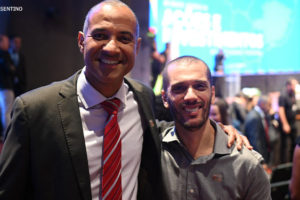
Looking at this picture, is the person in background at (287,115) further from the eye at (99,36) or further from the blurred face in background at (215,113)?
the eye at (99,36)

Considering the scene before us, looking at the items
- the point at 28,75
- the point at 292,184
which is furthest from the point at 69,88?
the point at 28,75

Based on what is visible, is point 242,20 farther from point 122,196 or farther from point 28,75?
point 122,196

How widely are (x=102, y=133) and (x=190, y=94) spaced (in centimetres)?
48

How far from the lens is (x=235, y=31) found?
7023 mm

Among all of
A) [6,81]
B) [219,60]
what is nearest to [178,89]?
[6,81]

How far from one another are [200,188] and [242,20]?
6.31 m

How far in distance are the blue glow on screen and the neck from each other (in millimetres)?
3680

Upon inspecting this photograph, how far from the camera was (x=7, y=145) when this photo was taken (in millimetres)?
1381

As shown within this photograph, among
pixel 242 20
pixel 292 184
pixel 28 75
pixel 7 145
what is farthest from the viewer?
pixel 242 20

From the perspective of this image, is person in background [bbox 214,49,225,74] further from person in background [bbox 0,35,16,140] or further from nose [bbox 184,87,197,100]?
nose [bbox 184,87,197,100]

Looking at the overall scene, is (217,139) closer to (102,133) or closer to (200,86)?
(200,86)

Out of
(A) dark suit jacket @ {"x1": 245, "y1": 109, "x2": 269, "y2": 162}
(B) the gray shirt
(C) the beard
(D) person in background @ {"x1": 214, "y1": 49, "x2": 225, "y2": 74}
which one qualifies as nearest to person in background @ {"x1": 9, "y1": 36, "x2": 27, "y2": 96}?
(C) the beard

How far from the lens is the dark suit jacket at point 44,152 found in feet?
4.49

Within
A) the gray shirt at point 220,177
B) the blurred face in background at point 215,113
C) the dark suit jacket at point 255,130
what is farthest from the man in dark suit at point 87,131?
the dark suit jacket at point 255,130
